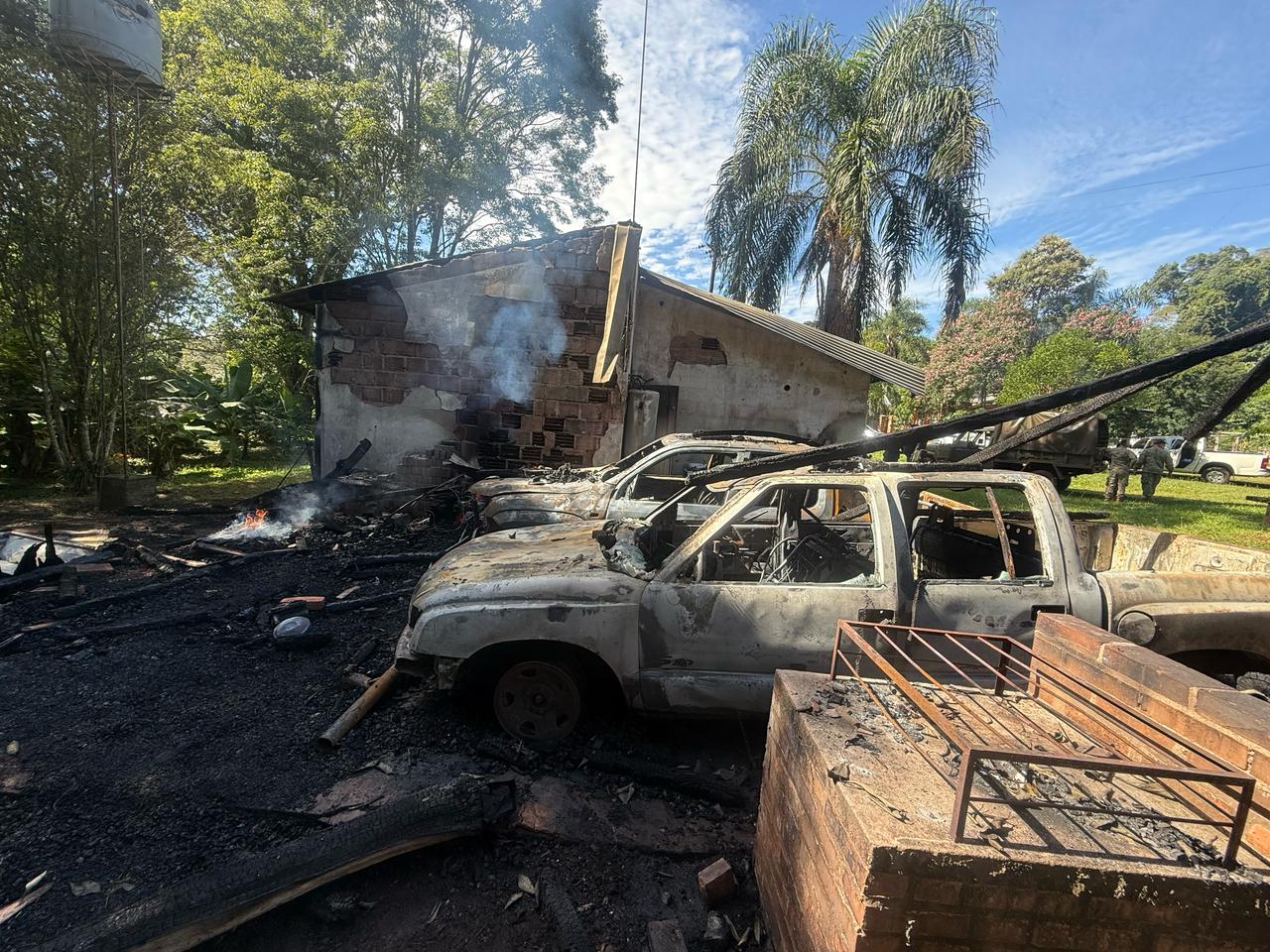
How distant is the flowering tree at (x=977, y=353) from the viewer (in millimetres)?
28203

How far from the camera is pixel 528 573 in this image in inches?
121

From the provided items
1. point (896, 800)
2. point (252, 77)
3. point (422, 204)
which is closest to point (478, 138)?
point (422, 204)

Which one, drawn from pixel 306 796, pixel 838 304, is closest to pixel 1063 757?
pixel 306 796

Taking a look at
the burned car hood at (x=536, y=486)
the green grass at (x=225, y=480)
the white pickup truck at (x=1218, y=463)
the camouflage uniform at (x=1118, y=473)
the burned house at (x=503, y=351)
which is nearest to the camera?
the burned car hood at (x=536, y=486)

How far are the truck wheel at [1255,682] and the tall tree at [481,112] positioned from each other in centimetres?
1811

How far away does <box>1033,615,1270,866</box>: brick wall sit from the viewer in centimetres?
146

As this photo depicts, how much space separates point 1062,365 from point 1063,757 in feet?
67.7

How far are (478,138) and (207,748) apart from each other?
18.6m

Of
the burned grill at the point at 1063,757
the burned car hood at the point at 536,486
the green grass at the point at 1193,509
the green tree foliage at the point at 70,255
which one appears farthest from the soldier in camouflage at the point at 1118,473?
the green tree foliage at the point at 70,255

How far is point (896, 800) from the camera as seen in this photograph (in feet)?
4.94

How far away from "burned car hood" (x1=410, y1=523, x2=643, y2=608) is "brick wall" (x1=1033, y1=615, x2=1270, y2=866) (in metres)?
1.79

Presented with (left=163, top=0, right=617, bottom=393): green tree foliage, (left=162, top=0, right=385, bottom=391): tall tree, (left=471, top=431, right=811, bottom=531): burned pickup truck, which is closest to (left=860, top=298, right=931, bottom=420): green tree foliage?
(left=163, top=0, right=617, bottom=393): green tree foliage

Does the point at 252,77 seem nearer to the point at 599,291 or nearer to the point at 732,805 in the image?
the point at 599,291

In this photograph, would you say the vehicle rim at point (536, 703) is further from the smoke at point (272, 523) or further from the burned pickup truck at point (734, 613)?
the smoke at point (272, 523)
